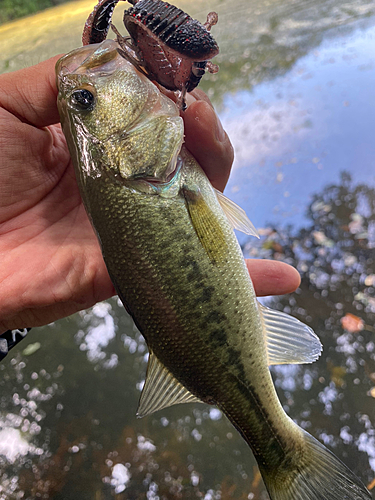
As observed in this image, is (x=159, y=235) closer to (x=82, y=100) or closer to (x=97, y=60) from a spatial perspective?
(x=82, y=100)

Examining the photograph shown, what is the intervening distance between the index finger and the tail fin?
233 cm

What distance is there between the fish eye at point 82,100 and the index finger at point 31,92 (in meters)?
0.38

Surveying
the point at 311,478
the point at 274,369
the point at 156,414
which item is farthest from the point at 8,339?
the point at 274,369

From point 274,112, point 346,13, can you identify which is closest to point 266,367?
point 274,112

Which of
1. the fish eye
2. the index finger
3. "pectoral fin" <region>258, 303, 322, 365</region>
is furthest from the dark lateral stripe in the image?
"pectoral fin" <region>258, 303, 322, 365</region>

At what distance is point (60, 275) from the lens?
2.07m

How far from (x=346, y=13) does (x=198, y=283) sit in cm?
938

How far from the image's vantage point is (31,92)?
1.85 m

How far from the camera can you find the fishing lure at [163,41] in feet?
4.68

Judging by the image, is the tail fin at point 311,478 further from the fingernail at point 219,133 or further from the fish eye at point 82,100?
the fish eye at point 82,100

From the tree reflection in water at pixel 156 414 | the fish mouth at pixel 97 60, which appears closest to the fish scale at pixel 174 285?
the fish mouth at pixel 97 60

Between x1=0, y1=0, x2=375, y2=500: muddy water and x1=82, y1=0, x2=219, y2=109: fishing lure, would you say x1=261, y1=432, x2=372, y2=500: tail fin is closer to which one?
x1=0, y1=0, x2=375, y2=500: muddy water

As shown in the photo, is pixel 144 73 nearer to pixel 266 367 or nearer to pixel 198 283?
pixel 198 283

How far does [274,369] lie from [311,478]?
1519 mm
